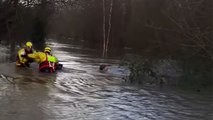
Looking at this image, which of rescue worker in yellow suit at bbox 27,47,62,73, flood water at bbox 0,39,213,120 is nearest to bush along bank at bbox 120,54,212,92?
flood water at bbox 0,39,213,120

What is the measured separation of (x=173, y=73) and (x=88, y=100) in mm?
6995

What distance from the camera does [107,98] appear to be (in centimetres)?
1350

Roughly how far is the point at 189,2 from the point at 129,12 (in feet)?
119

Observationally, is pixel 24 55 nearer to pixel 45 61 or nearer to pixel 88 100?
pixel 45 61

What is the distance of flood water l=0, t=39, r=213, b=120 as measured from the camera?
1098 centimetres

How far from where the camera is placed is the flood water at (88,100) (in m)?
11.0

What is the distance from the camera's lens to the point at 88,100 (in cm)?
1295

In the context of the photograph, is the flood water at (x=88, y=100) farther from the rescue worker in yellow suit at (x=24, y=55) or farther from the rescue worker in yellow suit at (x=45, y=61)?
the rescue worker in yellow suit at (x=24, y=55)

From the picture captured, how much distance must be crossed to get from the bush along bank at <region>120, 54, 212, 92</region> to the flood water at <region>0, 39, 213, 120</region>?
85 centimetres

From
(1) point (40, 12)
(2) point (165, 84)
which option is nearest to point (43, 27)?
(1) point (40, 12)

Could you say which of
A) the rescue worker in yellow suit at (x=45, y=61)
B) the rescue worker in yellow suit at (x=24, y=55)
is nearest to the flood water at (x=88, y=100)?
the rescue worker in yellow suit at (x=45, y=61)

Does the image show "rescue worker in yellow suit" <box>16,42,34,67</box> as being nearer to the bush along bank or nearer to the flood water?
the flood water

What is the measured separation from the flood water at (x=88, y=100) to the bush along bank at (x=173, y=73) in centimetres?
85

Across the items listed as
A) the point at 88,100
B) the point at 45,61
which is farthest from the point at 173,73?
the point at 88,100
